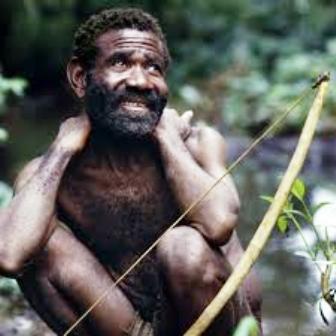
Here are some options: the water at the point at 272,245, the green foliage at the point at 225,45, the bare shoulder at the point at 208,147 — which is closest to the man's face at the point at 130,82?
the bare shoulder at the point at 208,147

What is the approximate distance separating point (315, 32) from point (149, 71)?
1256 centimetres

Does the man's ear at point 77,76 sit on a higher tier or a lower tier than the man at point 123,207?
higher

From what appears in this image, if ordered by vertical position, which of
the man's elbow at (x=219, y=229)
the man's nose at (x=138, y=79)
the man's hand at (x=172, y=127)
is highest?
the man's nose at (x=138, y=79)

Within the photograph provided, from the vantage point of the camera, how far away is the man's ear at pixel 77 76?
13.2 ft

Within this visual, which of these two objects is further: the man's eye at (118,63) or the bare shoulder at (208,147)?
the bare shoulder at (208,147)

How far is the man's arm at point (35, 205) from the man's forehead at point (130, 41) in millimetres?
288

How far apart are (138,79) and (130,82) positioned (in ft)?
0.11

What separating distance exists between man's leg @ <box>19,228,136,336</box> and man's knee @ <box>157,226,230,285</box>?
14.4 inches

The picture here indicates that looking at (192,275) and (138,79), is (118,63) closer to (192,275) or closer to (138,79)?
(138,79)

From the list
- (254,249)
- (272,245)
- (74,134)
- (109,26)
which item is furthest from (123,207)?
(272,245)

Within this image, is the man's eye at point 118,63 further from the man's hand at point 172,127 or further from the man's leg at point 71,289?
the man's leg at point 71,289

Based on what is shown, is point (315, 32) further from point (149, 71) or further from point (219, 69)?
point (149, 71)

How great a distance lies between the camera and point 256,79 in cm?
1427

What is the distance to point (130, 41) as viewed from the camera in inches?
151
